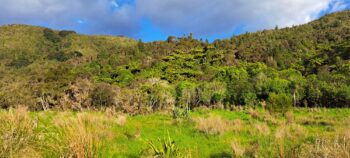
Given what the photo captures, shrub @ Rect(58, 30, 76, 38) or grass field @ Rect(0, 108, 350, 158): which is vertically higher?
shrub @ Rect(58, 30, 76, 38)

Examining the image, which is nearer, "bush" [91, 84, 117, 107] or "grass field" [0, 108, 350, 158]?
"grass field" [0, 108, 350, 158]

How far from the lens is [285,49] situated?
2837 inches

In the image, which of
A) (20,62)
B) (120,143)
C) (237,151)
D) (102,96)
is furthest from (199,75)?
(20,62)

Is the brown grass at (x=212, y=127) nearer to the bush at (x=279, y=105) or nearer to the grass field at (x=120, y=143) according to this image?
the grass field at (x=120, y=143)

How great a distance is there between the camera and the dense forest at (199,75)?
112 feet

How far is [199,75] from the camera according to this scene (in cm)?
5453

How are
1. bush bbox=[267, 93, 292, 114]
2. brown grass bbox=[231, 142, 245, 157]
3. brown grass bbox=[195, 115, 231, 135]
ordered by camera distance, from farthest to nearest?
bush bbox=[267, 93, 292, 114], brown grass bbox=[195, 115, 231, 135], brown grass bbox=[231, 142, 245, 157]

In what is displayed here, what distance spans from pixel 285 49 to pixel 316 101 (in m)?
36.4

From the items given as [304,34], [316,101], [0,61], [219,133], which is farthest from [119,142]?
[0,61]

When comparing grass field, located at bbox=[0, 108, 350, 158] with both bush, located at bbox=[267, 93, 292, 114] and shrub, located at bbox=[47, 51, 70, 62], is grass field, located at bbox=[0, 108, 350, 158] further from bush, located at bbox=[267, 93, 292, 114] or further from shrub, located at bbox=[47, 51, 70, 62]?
shrub, located at bbox=[47, 51, 70, 62]

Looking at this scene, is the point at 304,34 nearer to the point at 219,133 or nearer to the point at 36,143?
the point at 219,133

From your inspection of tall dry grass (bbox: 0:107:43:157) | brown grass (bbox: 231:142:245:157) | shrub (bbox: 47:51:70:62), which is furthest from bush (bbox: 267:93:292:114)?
shrub (bbox: 47:51:70:62)

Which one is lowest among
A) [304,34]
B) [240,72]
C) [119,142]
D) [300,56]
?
[119,142]

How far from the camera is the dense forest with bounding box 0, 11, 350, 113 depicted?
34094 mm
